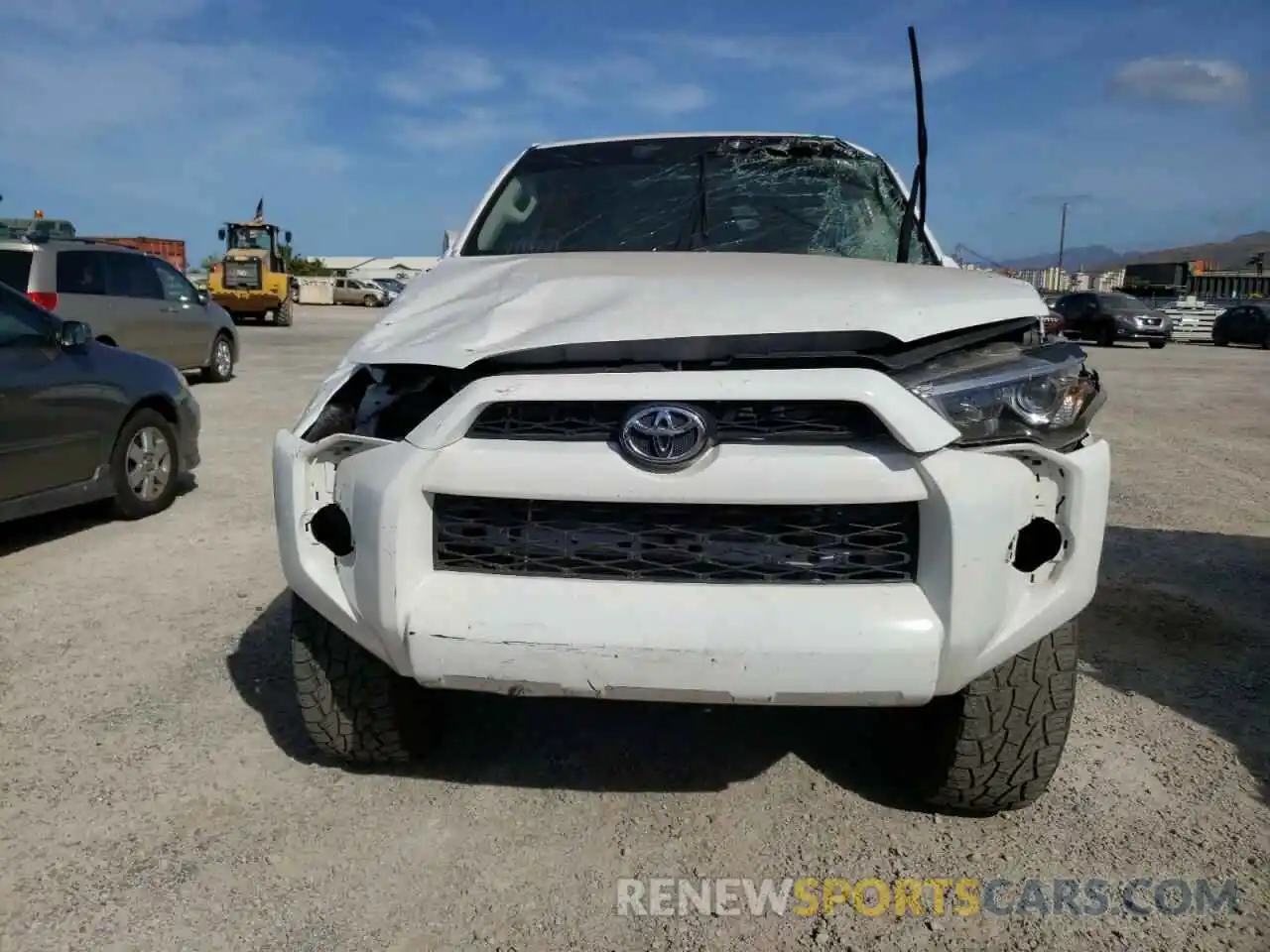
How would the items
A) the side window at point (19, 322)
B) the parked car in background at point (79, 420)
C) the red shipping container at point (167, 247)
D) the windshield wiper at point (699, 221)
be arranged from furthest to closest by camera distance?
1. the red shipping container at point (167, 247)
2. the side window at point (19, 322)
3. the parked car in background at point (79, 420)
4. the windshield wiper at point (699, 221)

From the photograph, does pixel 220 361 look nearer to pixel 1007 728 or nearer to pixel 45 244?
pixel 45 244

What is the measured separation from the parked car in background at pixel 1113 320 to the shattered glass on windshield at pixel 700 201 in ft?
77.2

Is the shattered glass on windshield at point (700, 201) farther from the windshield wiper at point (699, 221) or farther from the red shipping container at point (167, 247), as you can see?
the red shipping container at point (167, 247)

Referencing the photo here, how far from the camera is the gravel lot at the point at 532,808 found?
2.22m

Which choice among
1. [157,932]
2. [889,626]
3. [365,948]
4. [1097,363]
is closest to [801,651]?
[889,626]

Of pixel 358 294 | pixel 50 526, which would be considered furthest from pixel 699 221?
pixel 358 294

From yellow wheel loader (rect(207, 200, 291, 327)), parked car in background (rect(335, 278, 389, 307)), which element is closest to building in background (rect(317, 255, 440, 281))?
parked car in background (rect(335, 278, 389, 307))

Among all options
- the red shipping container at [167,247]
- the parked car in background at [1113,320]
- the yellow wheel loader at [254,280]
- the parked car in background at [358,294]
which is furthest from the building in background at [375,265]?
the parked car in background at [1113,320]

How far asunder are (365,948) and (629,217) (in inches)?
101

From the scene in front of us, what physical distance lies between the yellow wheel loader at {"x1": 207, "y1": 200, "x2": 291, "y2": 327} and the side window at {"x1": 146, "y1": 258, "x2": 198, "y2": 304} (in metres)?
15.1

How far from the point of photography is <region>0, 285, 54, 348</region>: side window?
16.2 feet

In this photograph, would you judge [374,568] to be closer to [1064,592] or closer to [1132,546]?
[1064,592]

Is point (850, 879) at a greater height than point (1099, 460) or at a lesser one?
lesser

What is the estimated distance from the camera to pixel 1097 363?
19672 mm
